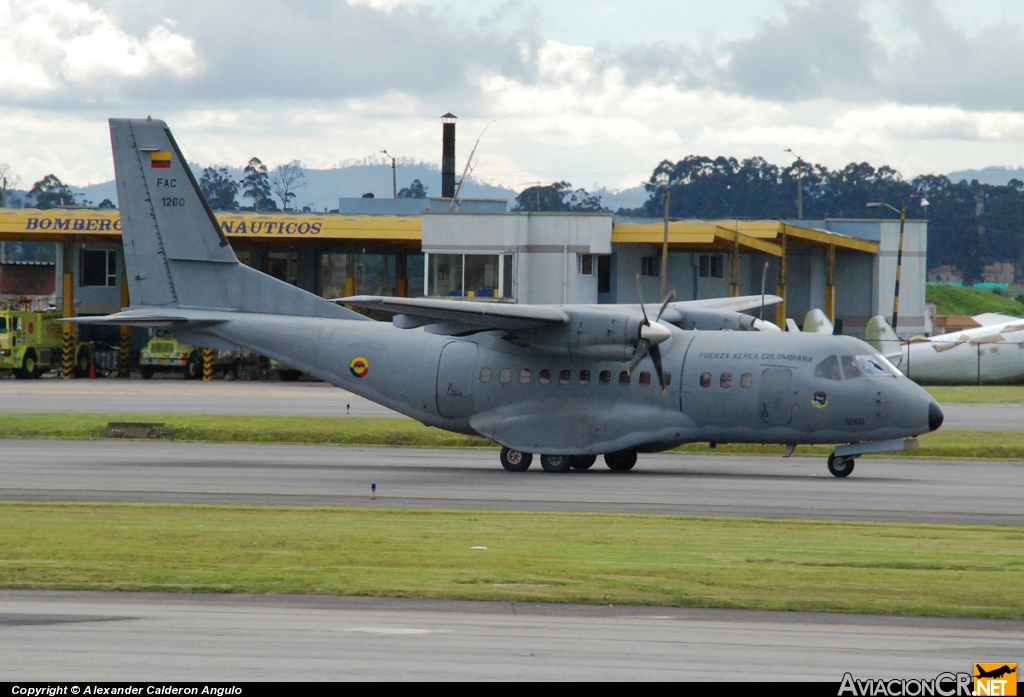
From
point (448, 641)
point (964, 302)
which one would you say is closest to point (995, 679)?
point (448, 641)

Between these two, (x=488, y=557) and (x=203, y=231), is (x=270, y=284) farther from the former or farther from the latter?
(x=488, y=557)

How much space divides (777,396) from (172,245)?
14.2 m

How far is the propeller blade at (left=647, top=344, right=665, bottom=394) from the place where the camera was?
24.5 m

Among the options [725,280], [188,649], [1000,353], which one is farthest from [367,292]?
[188,649]

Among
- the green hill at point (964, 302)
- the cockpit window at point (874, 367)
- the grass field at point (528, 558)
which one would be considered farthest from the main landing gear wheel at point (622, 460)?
the green hill at point (964, 302)

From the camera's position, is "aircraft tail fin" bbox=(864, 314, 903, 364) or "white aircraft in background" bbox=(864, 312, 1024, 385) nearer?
"white aircraft in background" bbox=(864, 312, 1024, 385)

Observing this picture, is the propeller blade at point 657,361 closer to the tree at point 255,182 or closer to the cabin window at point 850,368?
the cabin window at point 850,368

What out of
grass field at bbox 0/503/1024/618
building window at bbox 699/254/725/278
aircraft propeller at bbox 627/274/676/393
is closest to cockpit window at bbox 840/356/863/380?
aircraft propeller at bbox 627/274/676/393

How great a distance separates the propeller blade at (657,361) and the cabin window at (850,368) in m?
3.67

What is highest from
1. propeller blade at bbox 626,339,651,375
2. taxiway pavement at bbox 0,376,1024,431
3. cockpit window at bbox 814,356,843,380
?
propeller blade at bbox 626,339,651,375

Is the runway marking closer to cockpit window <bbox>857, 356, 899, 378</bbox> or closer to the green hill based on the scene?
cockpit window <bbox>857, 356, 899, 378</bbox>

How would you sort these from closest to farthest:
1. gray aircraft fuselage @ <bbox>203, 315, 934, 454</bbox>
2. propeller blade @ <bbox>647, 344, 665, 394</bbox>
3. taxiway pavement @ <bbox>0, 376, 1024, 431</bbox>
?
gray aircraft fuselage @ <bbox>203, 315, 934, 454</bbox>
propeller blade @ <bbox>647, 344, 665, 394</bbox>
taxiway pavement @ <bbox>0, 376, 1024, 431</bbox>

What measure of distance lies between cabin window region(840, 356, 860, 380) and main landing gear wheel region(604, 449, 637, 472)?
487 cm

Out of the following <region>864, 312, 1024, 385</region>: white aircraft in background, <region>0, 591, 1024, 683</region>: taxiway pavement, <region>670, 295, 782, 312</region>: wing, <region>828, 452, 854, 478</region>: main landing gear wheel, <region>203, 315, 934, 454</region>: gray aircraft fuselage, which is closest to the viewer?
<region>0, 591, 1024, 683</region>: taxiway pavement
